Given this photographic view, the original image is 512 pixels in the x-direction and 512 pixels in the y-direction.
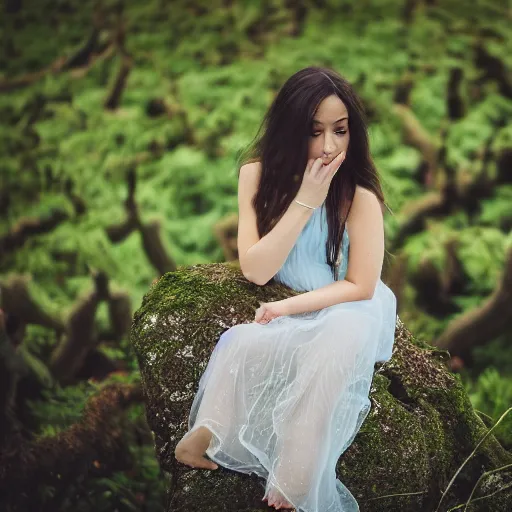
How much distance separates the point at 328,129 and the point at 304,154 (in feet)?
0.38

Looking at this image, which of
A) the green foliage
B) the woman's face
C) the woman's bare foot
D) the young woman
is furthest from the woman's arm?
the green foliage

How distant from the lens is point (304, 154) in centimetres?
269

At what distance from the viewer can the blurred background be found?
5809 mm

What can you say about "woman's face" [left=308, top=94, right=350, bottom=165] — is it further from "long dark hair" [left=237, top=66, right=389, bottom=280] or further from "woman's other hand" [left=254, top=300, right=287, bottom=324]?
"woman's other hand" [left=254, top=300, right=287, bottom=324]

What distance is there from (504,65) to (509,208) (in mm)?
1778

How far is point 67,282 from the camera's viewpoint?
6914 mm

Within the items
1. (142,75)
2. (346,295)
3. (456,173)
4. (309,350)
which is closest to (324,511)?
(309,350)

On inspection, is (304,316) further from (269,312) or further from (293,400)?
(293,400)

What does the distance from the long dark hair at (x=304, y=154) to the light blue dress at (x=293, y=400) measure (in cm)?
38

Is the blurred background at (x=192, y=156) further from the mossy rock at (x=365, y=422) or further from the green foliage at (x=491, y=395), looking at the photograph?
the mossy rock at (x=365, y=422)

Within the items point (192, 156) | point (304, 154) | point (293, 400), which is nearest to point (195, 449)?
point (293, 400)

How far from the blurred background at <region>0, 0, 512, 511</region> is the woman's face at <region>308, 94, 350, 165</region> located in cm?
217

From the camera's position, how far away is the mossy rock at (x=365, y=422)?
8.48 ft

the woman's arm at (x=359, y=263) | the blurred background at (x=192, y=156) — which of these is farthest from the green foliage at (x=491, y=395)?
the woman's arm at (x=359, y=263)
